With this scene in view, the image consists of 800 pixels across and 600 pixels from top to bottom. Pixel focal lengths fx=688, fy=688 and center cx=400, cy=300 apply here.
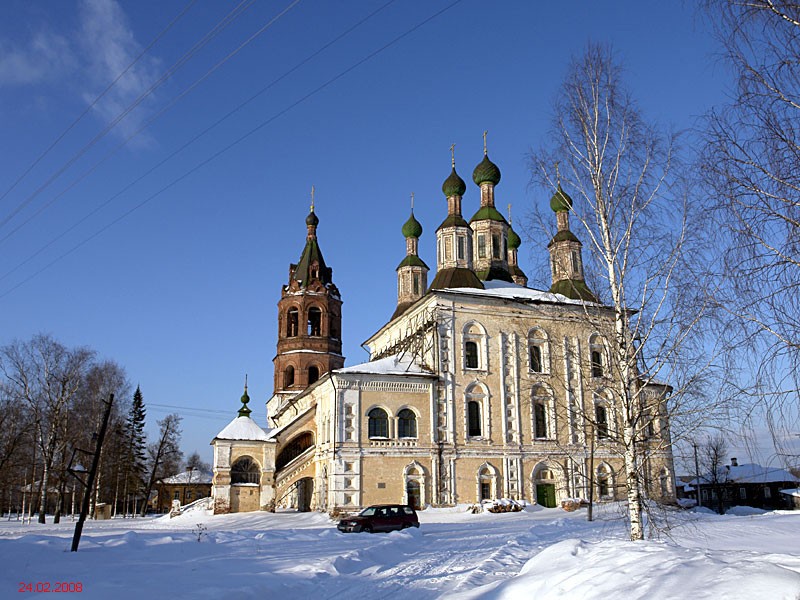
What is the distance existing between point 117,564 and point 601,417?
25.3 m

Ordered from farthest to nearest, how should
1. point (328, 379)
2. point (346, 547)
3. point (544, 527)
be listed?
point (328, 379) < point (544, 527) < point (346, 547)

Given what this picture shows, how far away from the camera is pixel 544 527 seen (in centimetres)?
2139

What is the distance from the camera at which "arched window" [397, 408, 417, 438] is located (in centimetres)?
2980

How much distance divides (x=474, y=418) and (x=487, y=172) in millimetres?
14930

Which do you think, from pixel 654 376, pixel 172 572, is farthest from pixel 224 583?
pixel 654 376

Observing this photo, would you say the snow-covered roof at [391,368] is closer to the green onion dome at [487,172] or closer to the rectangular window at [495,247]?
the rectangular window at [495,247]

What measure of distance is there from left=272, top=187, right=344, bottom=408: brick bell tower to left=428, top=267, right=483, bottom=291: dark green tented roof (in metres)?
12.8

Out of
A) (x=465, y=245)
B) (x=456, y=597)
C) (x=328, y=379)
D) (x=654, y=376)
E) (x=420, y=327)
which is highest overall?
(x=465, y=245)

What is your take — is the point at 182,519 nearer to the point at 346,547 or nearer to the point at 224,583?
the point at 346,547

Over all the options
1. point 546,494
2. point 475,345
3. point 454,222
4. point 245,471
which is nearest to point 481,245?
point 454,222

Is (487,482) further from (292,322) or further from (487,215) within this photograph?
(292,322)

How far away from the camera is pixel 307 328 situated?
1804 inches

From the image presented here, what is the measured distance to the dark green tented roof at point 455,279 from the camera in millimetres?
34375

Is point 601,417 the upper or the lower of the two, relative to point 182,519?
upper
